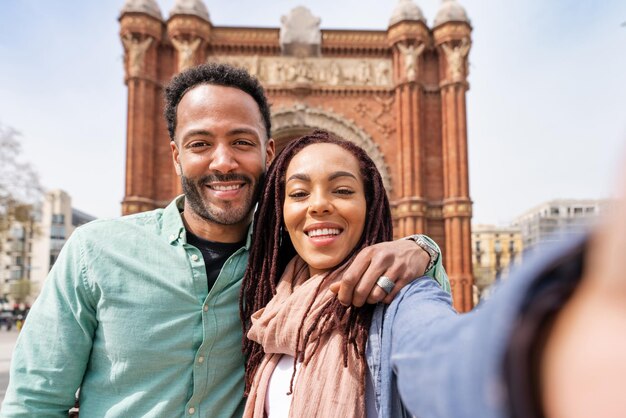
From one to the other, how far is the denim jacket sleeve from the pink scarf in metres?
0.61

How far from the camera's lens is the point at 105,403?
1556 millimetres

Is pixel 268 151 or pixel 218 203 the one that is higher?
pixel 268 151

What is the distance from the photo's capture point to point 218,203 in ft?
5.99

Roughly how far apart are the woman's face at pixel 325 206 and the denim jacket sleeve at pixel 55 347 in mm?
776

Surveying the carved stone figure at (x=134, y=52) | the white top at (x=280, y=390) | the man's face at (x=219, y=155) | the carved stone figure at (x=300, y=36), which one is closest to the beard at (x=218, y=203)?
the man's face at (x=219, y=155)

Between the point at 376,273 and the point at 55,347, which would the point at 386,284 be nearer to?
the point at 376,273

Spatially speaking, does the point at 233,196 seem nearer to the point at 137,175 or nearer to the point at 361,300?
the point at 361,300

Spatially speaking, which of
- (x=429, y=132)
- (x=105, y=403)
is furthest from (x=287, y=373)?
(x=429, y=132)

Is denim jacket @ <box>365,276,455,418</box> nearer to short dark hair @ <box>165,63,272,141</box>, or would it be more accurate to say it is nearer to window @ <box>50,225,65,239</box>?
short dark hair @ <box>165,63,272,141</box>

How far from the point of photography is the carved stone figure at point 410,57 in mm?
14144

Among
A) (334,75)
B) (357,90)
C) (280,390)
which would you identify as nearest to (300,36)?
(334,75)

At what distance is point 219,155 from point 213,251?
38 cm

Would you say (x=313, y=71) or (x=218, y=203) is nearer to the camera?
(x=218, y=203)

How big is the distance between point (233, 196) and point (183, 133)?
1.09 ft
